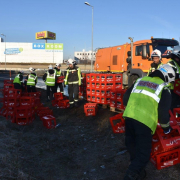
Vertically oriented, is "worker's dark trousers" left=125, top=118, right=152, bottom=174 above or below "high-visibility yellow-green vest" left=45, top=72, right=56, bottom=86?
below

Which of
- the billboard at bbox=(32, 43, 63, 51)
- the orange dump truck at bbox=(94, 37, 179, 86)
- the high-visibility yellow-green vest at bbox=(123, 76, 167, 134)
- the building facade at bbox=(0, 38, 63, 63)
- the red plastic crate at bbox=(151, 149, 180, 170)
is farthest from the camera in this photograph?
the building facade at bbox=(0, 38, 63, 63)

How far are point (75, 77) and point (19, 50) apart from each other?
230 ft

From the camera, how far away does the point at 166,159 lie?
12.4 ft

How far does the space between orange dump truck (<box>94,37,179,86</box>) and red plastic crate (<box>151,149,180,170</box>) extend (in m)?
7.02

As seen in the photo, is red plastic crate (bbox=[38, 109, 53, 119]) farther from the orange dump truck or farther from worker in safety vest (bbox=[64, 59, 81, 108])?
the orange dump truck

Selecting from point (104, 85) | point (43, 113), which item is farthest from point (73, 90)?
point (43, 113)

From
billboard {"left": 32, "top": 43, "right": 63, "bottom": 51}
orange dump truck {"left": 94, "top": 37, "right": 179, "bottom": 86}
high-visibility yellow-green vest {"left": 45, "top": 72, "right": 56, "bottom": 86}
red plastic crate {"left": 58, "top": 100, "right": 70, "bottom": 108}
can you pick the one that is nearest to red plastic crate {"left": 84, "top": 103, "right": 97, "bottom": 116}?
red plastic crate {"left": 58, "top": 100, "right": 70, "bottom": 108}

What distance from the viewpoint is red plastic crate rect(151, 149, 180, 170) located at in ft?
12.1

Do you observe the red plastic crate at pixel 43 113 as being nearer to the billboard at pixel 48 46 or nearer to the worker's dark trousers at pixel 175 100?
the worker's dark trousers at pixel 175 100

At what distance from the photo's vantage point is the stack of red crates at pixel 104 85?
8.70 m

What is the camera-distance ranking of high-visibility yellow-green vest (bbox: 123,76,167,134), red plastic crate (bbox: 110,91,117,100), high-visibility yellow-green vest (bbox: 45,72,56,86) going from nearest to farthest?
high-visibility yellow-green vest (bbox: 123,76,167,134) < red plastic crate (bbox: 110,91,117,100) < high-visibility yellow-green vest (bbox: 45,72,56,86)

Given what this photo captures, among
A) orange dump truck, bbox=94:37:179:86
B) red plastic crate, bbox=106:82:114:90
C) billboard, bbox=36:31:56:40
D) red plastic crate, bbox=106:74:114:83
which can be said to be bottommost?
red plastic crate, bbox=106:82:114:90

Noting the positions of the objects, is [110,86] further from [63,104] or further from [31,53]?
[31,53]

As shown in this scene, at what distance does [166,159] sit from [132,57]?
10.0 m
